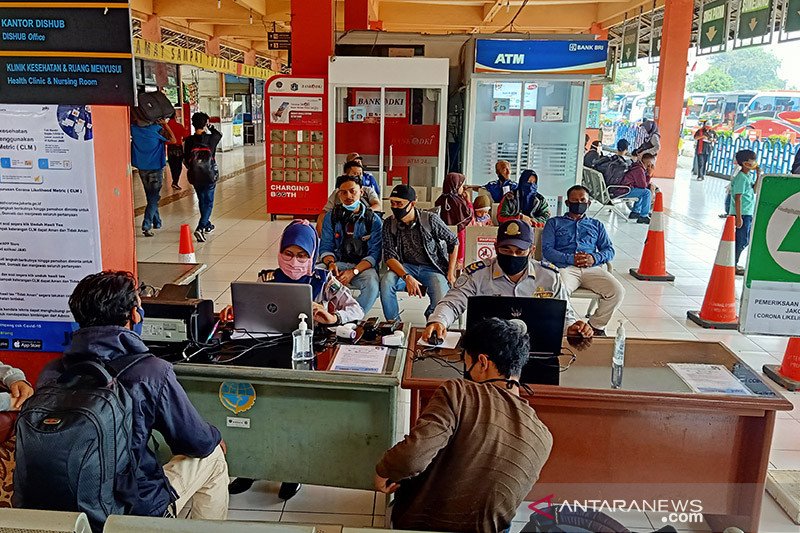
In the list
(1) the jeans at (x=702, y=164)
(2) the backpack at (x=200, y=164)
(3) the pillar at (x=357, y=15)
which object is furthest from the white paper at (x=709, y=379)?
(1) the jeans at (x=702, y=164)

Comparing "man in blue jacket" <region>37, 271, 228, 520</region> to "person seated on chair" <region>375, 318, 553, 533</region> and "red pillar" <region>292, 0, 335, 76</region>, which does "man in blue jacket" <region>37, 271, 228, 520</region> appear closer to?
"person seated on chair" <region>375, 318, 553, 533</region>

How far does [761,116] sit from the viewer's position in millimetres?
16828

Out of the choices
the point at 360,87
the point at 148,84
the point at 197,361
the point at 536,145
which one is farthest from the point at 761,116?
the point at 197,361

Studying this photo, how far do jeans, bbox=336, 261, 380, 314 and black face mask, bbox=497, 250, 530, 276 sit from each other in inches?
62.7

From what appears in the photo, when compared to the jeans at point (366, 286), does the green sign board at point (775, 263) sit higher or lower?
higher

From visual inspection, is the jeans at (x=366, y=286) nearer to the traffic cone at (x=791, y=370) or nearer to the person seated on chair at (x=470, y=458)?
the traffic cone at (x=791, y=370)

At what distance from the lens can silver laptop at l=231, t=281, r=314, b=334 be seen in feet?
10.2

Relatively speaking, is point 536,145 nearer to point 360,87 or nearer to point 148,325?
point 360,87

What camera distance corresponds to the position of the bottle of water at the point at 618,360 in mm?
2903

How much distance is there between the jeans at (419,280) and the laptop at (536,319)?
6.94 feet

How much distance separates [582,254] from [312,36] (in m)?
5.90

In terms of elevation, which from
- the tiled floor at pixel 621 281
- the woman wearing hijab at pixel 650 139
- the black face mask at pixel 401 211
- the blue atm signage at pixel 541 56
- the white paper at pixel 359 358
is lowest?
the tiled floor at pixel 621 281

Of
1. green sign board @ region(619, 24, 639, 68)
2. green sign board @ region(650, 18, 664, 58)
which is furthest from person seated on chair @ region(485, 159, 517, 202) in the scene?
green sign board @ region(619, 24, 639, 68)

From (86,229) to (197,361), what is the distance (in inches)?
33.3
